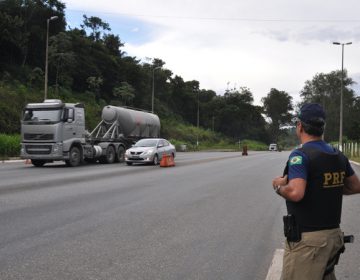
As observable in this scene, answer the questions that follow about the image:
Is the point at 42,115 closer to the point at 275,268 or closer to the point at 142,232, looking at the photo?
the point at 142,232

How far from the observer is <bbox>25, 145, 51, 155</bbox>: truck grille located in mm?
23469

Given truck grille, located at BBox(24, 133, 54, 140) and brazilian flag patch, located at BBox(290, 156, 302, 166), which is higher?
truck grille, located at BBox(24, 133, 54, 140)

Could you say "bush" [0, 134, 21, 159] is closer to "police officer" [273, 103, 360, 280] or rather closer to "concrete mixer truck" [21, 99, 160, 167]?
"concrete mixer truck" [21, 99, 160, 167]

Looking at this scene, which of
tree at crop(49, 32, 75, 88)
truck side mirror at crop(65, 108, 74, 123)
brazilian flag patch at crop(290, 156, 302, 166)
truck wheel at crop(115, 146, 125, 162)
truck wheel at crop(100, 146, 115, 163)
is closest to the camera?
brazilian flag patch at crop(290, 156, 302, 166)

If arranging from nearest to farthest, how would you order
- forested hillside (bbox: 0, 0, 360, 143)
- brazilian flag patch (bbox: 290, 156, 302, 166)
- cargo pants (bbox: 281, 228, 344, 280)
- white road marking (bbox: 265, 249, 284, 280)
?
cargo pants (bbox: 281, 228, 344, 280), brazilian flag patch (bbox: 290, 156, 302, 166), white road marking (bbox: 265, 249, 284, 280), forested hillside (bbox: 0, 0, 360, 143)

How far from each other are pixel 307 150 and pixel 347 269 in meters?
3.29

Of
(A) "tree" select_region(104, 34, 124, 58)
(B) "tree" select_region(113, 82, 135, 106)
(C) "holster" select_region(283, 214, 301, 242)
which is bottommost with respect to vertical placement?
(C) "holster" select_region(283, 214, 301, 242)

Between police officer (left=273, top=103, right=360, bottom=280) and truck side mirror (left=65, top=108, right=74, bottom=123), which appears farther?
truck side mirror (left=65, top=108, right=74, bottom=123)

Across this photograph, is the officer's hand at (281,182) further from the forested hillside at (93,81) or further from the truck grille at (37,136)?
the forested hillside at (93,81)

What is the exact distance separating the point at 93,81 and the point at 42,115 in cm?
4584

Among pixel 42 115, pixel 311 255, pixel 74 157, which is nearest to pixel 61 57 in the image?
pixel 74 157

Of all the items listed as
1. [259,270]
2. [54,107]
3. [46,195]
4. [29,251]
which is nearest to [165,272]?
[259,270]

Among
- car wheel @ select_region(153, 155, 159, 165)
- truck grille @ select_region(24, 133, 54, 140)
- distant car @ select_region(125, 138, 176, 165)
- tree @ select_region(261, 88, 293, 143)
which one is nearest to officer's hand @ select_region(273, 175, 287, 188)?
truck grille @ select_region(24, 133, 54, 140)

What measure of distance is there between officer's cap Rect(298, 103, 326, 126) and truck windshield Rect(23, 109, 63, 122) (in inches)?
814
